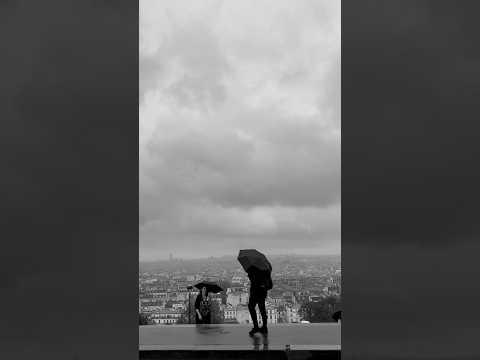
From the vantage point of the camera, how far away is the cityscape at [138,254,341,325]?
12.2 meters

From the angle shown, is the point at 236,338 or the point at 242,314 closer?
the point at 236,338

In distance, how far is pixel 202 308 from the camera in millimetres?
11945

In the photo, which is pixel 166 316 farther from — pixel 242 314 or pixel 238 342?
pixel 238 342

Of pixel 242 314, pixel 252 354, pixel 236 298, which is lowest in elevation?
pixel 252 354

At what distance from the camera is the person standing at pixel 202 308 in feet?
38.3

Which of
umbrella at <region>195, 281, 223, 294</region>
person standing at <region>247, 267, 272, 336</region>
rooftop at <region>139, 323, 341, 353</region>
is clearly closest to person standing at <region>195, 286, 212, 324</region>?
umbrella at <region>195, 281, 223, 294</region>

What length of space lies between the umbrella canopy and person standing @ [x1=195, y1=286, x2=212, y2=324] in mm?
1822

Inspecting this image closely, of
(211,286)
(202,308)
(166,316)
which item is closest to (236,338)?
(211,286)

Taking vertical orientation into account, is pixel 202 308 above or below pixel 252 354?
above

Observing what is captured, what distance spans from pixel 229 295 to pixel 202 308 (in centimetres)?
76

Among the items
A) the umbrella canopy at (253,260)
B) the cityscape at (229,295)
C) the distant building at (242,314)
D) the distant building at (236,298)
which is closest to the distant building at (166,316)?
the cityscape at (229,295)
